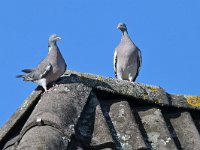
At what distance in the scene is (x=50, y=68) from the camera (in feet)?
24.6

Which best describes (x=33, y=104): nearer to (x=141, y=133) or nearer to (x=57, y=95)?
(x=57, y=95)

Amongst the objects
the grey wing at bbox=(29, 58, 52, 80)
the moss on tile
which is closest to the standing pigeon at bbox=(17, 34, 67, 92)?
the grey wing at bbox=(29, 58, 52, 80)

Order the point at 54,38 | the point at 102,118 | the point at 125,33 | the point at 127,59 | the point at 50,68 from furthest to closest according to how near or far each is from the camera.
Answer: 1. the point at 125,33
2. the point at 127,59
3. the point at 54,38
4. the point at 50,68
5. the point at 102,118

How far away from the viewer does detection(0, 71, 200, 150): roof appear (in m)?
5.16

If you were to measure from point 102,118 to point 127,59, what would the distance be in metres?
6.92

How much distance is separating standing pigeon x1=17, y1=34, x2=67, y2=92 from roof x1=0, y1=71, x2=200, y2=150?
213 millimetres

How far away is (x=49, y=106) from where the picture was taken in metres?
5.50

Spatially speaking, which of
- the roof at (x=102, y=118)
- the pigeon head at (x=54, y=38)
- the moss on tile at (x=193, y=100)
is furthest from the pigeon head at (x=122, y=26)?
the moss on tile at (x=193, y=100)

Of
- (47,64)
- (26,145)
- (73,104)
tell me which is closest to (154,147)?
(73,104)

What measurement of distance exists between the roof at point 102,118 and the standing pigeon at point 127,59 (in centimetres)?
549

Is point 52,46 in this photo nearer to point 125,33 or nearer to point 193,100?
point 193,100

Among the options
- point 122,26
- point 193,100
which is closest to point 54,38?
point 193,100

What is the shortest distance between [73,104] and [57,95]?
0.23 metres

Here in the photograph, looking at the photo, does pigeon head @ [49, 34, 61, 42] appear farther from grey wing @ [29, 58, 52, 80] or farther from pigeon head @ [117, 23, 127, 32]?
pigeon head @ [117, 23, 127, 32]
